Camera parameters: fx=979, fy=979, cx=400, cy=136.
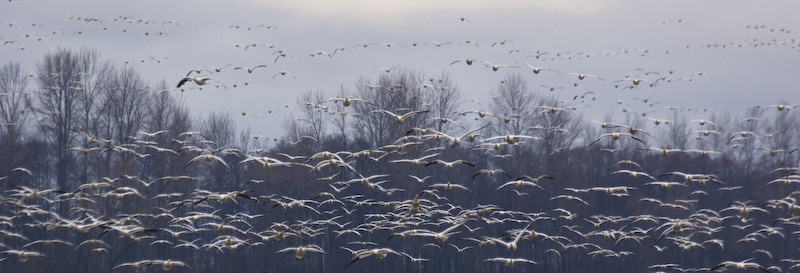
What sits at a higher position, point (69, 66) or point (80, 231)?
point (69, 66)

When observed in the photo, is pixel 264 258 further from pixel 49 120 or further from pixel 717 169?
pixel 717 169

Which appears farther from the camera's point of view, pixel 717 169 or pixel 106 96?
pixel 717 169

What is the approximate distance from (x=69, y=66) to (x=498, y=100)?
84.0 ft

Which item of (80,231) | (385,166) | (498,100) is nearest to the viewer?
(80,231)

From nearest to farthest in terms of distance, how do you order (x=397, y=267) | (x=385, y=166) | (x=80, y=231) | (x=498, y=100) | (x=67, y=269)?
(x=80, y=231) < (x=67, y=269) < (x=397, y=267) < (x=385, y=166) < (x=498, y=100)

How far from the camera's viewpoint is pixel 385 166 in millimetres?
56156

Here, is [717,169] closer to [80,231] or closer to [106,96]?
[106,96]

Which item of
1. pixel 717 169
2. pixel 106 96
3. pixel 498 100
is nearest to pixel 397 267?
pixel 498 100

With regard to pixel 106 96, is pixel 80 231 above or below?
below

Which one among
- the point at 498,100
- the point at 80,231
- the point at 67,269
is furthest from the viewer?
the point at 498,100

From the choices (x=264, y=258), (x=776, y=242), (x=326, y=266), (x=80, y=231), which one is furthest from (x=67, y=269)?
(x=776, y=242)

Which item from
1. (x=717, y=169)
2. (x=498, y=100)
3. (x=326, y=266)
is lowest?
(x=326, y=266)

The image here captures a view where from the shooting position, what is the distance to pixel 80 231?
68.2ft

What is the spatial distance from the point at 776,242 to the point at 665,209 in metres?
6.35
